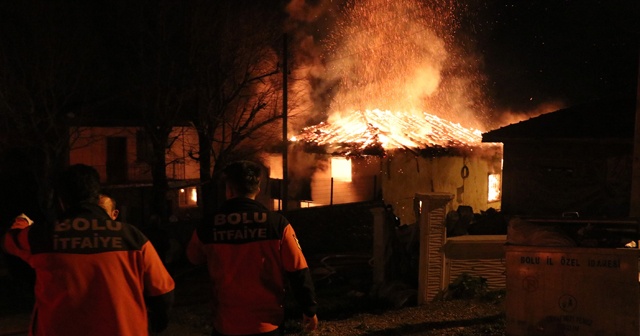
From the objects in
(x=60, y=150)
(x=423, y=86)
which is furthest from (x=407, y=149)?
(x=60, y=150)

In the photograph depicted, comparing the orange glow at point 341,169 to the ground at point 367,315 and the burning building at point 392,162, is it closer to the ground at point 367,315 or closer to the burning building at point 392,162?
Answer: the burning building at point 392,162

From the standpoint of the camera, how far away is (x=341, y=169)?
19.4 meters

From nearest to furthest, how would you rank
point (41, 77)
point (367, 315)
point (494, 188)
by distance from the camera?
point (367, 315) < point (41, 77) < point (494, 188)

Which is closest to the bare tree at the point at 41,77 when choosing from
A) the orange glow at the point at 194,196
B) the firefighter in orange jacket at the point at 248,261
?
the orange glow at the point at 194,196

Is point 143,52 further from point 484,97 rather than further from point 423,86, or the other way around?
point 484,97

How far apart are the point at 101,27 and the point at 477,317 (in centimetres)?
1752

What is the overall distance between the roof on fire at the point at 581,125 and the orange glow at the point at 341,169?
17.6ft

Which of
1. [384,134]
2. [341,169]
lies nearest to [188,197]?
[341,169]

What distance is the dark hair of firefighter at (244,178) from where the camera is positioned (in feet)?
12.3

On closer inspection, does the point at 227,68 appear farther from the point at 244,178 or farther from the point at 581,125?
the point at 244,178

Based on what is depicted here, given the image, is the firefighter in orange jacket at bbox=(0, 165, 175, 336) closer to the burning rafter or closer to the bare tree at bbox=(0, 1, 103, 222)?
the bare tree at bbox=(0, 1, 103, 222)

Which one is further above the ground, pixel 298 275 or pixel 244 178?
pixel 244 178

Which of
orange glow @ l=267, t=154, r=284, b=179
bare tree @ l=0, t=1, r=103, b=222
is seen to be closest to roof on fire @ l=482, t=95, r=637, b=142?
orange glow @ l=267, t=154, r=284, b=179

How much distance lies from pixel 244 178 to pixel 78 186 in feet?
3.13
